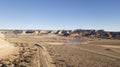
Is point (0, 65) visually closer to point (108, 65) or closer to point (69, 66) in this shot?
point (69, 66)

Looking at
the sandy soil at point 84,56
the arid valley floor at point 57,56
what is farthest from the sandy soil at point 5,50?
the sandy soil at point 84,56

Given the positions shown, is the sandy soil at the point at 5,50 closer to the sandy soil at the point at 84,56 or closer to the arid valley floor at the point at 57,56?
the arid valley floor at the point at 57,56

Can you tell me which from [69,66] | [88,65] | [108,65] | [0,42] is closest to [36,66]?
[69,66]

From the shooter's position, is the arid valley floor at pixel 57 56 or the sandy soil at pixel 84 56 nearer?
the arid valley floor at pixel 57 56

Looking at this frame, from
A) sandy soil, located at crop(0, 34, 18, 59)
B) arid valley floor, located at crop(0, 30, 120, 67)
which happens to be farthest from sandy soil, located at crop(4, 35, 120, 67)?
sandy soil, located at crop(0, 34, 18, 59)

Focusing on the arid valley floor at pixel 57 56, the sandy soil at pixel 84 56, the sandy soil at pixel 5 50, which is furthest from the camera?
the sandy soil at pixel 5 50

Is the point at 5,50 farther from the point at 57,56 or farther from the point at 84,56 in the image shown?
the point at 84,56

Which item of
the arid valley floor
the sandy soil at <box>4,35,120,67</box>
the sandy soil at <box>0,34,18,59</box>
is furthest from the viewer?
the sandy soil at <box>0,34,18,59</box>

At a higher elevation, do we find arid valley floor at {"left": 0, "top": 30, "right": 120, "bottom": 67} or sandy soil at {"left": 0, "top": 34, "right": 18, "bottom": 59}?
sandy soil at {"left": 0, "top": 34, "right": 18, "bottom": 59}

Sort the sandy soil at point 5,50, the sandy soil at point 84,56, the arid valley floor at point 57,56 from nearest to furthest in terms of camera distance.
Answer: the arid valley floor at point 57,56
the sandy soil at point 84,56
the sandy soil at point 5,50

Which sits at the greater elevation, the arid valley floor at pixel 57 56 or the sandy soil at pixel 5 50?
the sandy soil at pixel 5 50

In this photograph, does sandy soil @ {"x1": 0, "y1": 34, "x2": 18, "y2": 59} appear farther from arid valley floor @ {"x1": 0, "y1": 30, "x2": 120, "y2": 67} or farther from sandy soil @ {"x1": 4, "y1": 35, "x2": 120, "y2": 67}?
sandy soil @ {"x1": 4, "y1": 35, "x2": 120, "y2": 67}

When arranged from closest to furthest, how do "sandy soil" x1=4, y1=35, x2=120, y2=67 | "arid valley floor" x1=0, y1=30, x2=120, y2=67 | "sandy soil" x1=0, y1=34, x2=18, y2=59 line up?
1. "arid valley floor" x1=0, y1=30, x2=120, y2=67
2. "sandy soil" x1=4, y1=35, x2=120, y2=67
3. "sandy soil" x1=0, y1=34, x2=18, y2=59
